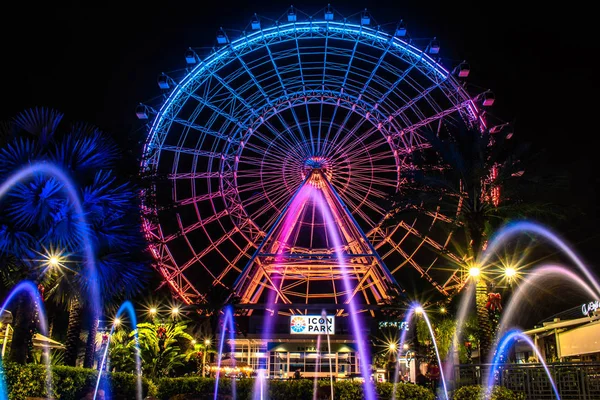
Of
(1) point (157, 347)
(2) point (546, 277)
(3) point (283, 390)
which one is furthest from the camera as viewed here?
(1) point (157, 347)

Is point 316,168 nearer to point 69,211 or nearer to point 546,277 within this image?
point 546,277

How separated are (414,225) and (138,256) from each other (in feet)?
62.4

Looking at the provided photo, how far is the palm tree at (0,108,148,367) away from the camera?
15352 mm

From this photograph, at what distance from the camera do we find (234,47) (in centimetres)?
3056

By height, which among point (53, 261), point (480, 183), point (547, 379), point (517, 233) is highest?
point (480, 183)

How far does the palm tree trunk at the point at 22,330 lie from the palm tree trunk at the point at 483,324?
14185mm

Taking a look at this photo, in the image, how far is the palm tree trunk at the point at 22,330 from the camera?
15695mm

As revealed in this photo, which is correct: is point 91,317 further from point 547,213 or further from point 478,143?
point 547,213

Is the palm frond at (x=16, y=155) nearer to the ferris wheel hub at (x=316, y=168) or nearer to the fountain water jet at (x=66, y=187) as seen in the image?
the fountain water jet at (x=66, y=187)

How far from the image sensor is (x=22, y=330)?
16.0 metres

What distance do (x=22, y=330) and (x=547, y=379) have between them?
14572 millimetres

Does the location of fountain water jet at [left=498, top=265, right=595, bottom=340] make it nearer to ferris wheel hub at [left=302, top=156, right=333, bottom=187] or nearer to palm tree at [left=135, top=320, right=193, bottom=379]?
ferris wheel hub at [left=302, top=156, right=333, bottom=187]

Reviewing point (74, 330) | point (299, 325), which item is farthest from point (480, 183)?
point (299, 325)

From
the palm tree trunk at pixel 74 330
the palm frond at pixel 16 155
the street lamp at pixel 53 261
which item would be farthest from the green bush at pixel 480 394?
the palm tree trunk at pixel 74 330
